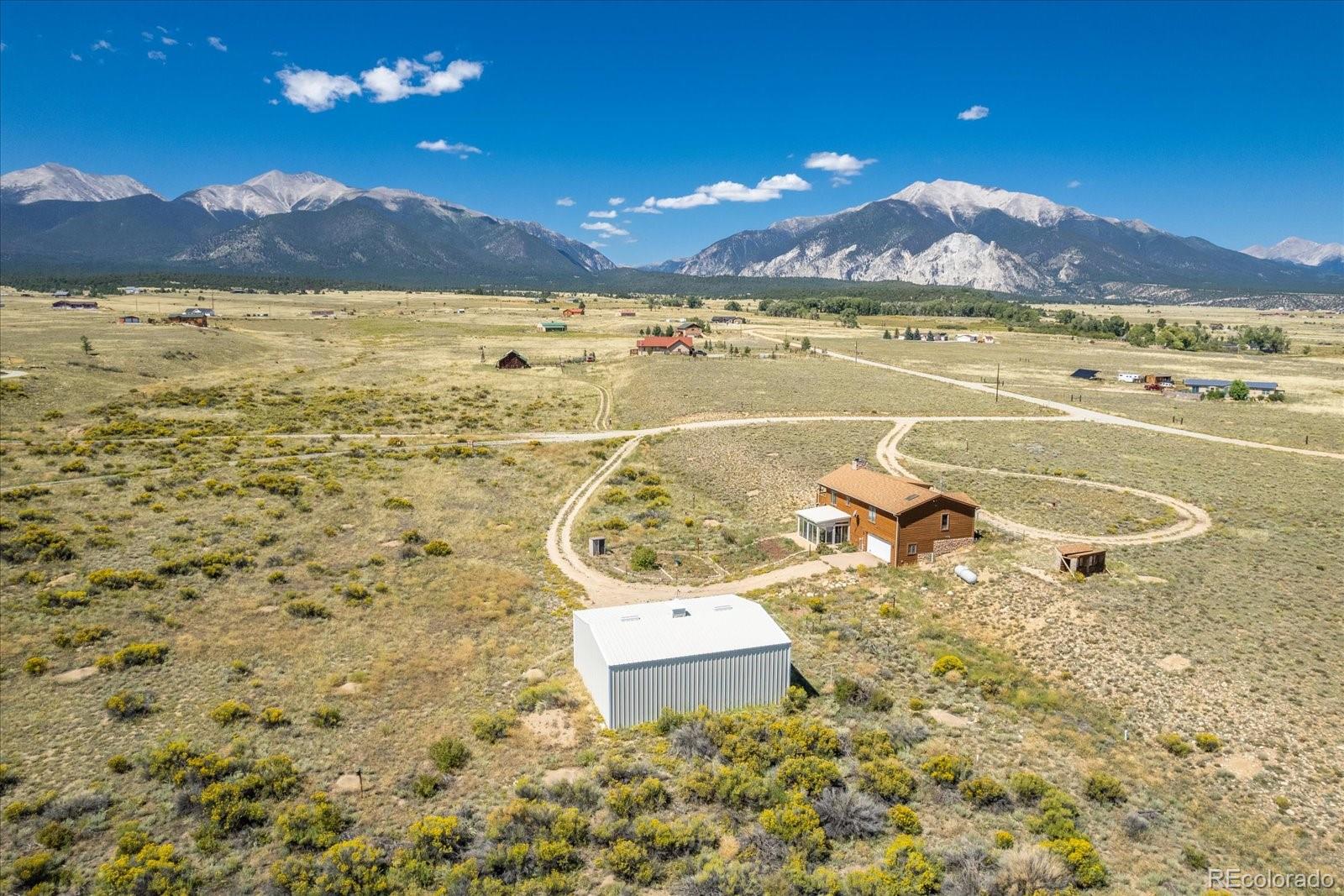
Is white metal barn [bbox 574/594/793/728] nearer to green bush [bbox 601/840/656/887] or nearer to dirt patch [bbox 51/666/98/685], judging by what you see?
green bush [bbox 601/840/656/887]

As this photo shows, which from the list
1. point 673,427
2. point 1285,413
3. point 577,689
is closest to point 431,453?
point 673,427

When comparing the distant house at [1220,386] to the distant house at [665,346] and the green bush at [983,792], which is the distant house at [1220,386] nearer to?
the distant house at [665,346]

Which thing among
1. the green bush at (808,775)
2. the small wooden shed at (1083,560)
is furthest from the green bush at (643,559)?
the small wooden shed at (1083,560)

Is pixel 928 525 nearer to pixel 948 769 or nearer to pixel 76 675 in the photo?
pixel 948 769

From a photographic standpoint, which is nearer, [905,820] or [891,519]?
[905,820]

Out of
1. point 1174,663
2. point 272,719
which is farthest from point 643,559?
point 1174,663
